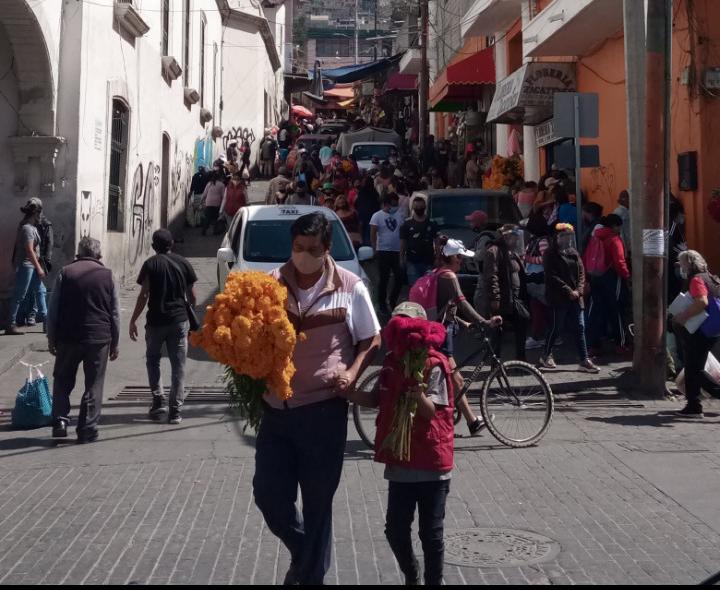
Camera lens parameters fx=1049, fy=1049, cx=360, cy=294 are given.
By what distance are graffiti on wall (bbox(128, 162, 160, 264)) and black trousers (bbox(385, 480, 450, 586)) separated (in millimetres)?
15442

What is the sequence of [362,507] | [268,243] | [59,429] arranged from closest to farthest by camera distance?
1. [362,507]
2. [59,429]
3. [268,243]

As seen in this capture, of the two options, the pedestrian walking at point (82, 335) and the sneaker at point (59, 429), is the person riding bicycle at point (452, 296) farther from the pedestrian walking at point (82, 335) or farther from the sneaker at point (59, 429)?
the sneaker at point (59, 429)

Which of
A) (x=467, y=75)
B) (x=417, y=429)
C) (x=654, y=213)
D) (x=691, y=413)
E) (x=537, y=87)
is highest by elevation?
(x=467, y=75)

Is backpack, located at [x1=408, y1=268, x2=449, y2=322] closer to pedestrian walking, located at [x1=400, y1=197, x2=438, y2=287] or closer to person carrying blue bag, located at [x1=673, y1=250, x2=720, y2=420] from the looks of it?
person carrying blue bag, located at [x1=673, y1=250, x2=720, y2=420]

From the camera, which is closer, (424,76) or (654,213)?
(654,213)

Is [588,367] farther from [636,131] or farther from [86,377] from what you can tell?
[86,377]

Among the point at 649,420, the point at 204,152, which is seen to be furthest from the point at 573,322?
the point at 204,152

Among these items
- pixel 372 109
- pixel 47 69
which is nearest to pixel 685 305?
pixel 47 69

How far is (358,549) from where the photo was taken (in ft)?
20.2

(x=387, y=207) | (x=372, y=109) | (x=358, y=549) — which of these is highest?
(x=372, y=109)

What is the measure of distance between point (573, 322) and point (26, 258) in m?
7.42

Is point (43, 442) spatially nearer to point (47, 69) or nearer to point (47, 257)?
point (47, 257)

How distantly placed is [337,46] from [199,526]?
376 feet

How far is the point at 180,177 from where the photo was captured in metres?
26.2
